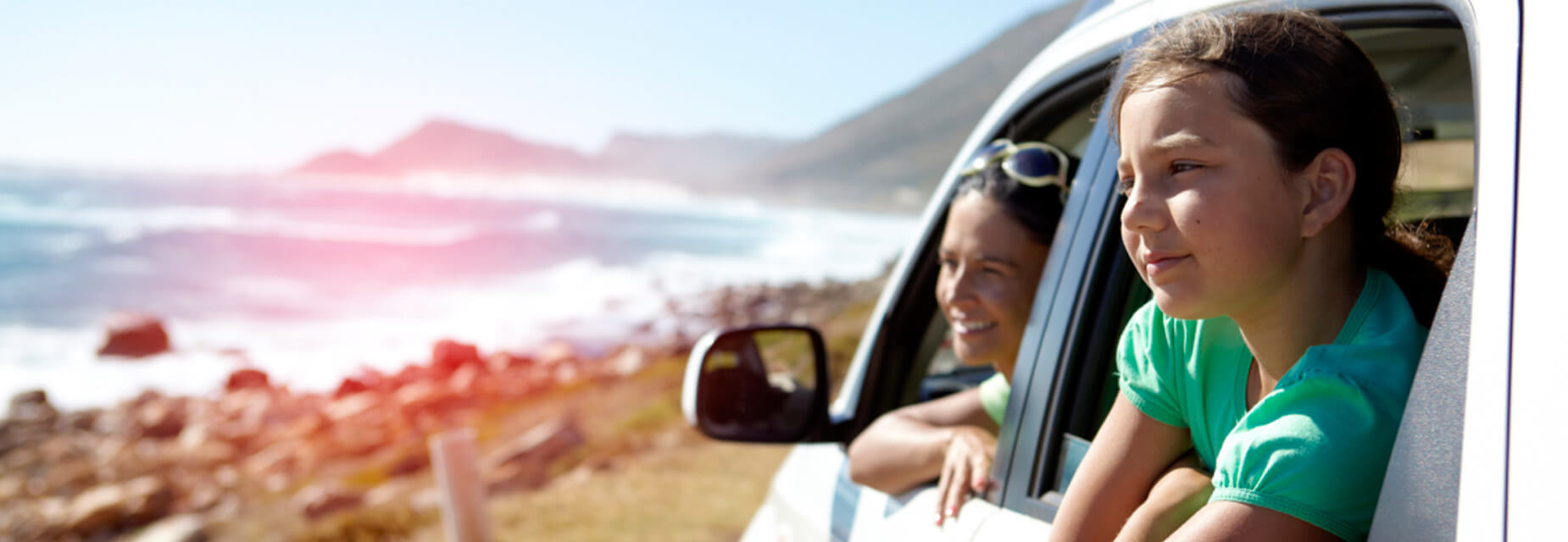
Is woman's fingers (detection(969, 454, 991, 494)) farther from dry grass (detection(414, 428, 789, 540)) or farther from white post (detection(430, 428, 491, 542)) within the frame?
dry grass (detection(414, 428, 789, 540))

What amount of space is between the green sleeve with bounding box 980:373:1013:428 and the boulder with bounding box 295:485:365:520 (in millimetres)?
17804

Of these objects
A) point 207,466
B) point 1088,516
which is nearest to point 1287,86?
point 1088,516

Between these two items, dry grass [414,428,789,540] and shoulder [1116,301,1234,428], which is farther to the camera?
dry grass [414,428,789,540]

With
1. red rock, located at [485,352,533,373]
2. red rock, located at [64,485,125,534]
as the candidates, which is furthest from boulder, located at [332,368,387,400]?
red rock, located at [64,485,125,534]

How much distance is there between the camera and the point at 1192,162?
91 cm

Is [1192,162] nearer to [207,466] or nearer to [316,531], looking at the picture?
[316,531]

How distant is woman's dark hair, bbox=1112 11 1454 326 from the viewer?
34.6 inches

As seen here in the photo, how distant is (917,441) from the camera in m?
1.61

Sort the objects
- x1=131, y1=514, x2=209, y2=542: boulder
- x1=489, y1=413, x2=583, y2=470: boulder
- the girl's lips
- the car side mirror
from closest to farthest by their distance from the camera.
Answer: the girl's lips < the car side mirror < x1=131, y1=514, x2=209, y2=542: boulder < x1=489, y1=413, x2=583, y2=470: boulder

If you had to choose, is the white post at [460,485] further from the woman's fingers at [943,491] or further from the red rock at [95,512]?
the red rock at [95,512]

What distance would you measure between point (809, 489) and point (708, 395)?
0.85 feet

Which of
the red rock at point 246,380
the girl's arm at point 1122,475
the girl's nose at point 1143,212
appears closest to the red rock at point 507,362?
the red rock at point 246,380

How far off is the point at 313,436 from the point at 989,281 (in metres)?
32.0

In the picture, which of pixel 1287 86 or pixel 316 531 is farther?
pixel 316 531
